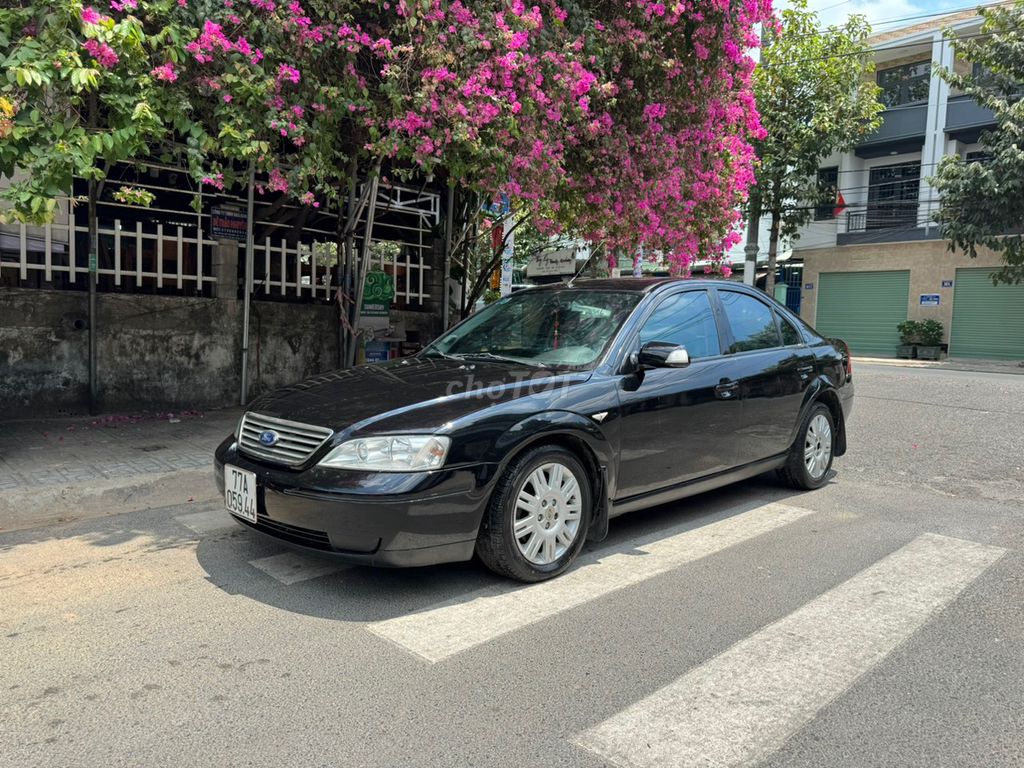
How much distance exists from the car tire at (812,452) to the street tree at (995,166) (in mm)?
17626

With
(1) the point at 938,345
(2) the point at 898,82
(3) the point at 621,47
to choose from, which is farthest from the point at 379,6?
(2) the point at 898,82

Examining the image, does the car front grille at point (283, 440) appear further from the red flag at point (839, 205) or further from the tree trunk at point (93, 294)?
the red flag at point (839, 205)

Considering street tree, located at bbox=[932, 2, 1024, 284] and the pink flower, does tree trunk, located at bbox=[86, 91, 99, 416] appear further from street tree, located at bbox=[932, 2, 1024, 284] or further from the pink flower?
street tree, located at bbox=[932, 2, 1024, 284]

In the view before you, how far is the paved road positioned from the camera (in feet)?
8.18

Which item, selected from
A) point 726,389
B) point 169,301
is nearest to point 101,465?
point 169,301

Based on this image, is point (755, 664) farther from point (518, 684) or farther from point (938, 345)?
point (938, 345)

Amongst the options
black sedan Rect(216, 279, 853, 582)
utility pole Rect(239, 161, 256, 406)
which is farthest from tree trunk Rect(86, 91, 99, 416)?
black sedan Rect(216, 279, 853, 582)

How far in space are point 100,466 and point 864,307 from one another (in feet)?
89.8

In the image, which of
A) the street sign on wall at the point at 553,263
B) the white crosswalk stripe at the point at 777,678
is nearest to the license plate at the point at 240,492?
the white crosswalk stripe at the point at 777,678

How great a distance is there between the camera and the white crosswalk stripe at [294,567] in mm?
3896

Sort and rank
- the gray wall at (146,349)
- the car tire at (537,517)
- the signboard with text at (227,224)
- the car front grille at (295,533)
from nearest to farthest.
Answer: the car front grille at (295,533), the car tire at (537,517), the gray wall at (146,349), the signboard with text at (227,224)

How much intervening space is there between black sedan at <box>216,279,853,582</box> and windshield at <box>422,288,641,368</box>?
1 cm

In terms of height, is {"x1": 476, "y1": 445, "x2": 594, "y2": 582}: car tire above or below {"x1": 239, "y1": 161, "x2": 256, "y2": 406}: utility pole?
below

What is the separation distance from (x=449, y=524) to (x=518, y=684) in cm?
85
